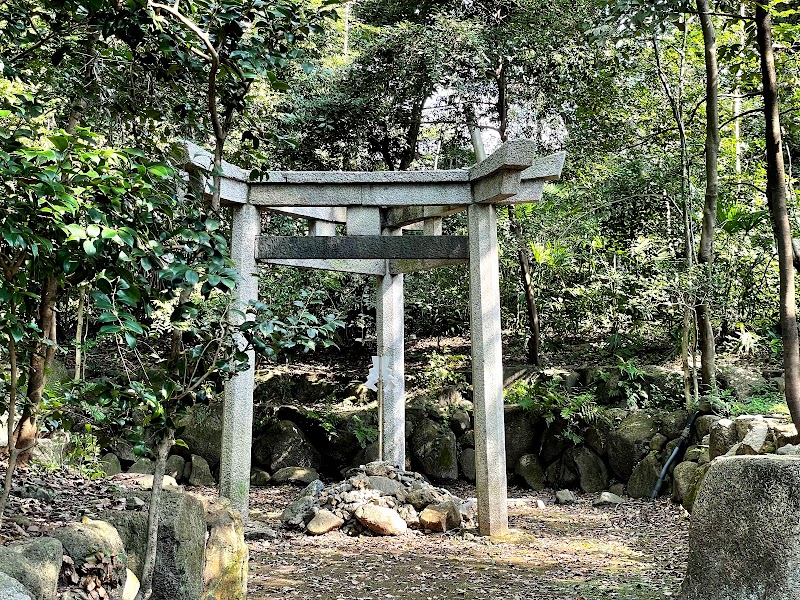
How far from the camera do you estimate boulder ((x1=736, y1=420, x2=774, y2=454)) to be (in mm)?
5613

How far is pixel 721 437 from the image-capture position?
6680mm

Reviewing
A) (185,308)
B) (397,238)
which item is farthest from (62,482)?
(397,238)

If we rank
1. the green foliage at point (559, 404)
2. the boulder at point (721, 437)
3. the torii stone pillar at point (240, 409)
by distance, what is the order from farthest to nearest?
1. the green foliage at point (559, 404)
2. the boulder at point (721, 437)
3. the torii stone pillar at point (240, 409)

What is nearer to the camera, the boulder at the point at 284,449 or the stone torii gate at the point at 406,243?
the stone torii gate at the point at 406,243

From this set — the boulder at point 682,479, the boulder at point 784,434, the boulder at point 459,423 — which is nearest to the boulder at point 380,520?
the boulder at point 682,479

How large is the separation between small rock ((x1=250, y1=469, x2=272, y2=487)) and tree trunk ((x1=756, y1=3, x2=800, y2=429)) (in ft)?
23.0

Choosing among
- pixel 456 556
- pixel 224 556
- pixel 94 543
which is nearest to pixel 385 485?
pixel 456 556

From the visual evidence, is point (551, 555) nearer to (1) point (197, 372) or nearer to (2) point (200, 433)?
(1) point (197, 372)

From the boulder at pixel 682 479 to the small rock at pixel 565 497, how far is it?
119cm

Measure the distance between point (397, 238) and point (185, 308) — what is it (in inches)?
163

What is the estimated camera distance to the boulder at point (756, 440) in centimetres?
561

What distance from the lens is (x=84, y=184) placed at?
2.04m

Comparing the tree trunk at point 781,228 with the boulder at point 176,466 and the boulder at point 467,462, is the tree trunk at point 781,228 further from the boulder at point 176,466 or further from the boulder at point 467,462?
the boulder at point 176,466

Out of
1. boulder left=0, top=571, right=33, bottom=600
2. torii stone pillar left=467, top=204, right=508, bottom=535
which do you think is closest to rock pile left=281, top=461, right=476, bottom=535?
torii stone pillar left=467, top=204, right=508, bottom=535
